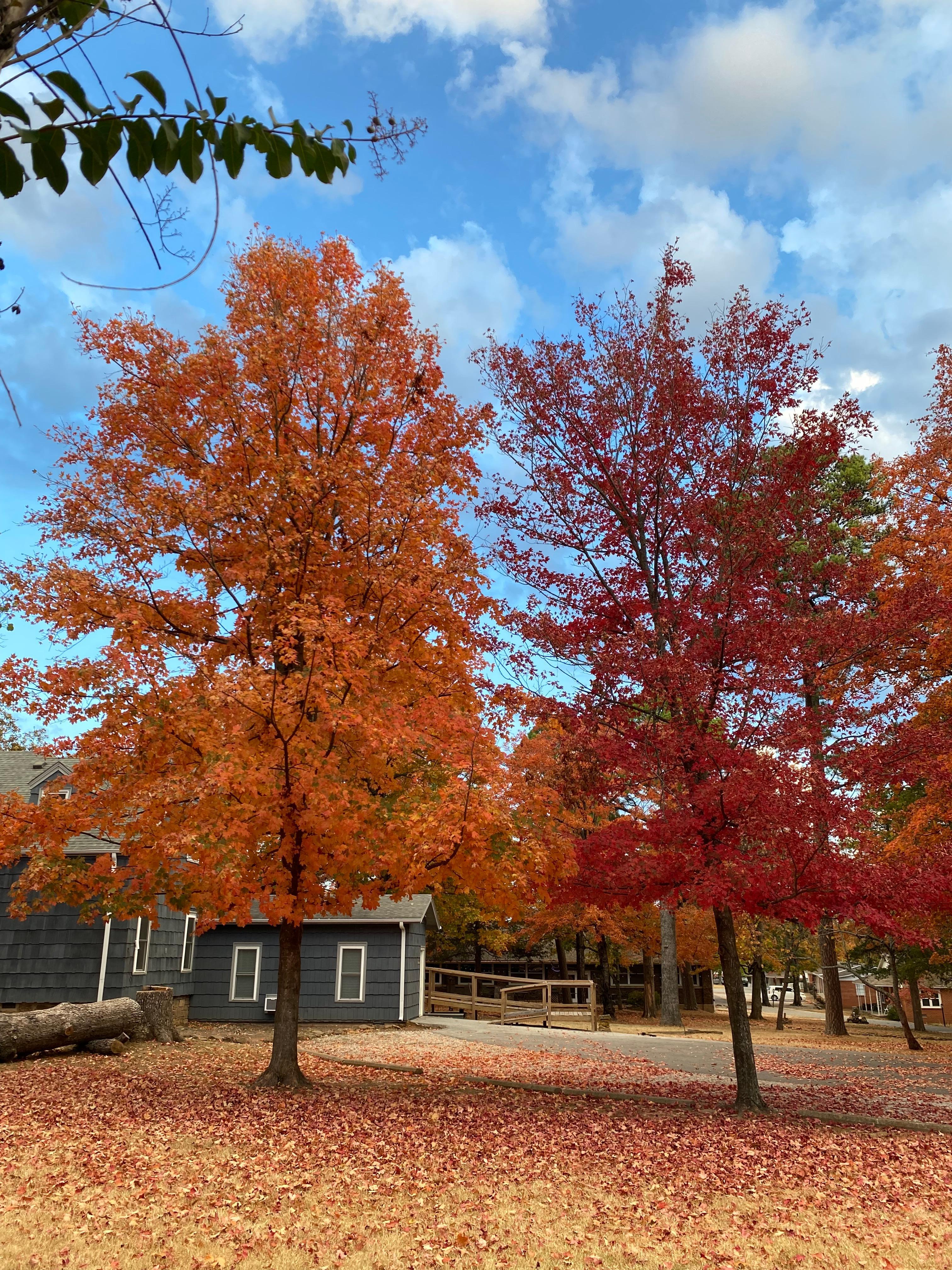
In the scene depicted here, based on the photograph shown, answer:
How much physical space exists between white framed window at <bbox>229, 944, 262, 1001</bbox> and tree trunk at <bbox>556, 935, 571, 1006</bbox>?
765 inches

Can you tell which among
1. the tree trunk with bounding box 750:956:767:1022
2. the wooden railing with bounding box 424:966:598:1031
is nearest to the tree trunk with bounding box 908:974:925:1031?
the tree trunk with bounding box 750:956:767:1022

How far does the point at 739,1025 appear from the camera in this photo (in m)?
10.8

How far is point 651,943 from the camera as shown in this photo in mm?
36656

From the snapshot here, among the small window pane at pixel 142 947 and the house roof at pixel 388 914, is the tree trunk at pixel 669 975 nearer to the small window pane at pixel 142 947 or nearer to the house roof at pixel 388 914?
the house roof at pixel 388 914

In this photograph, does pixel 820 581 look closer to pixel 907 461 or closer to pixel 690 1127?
pixel 690 1127

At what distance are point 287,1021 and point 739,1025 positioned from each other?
579 centimetres

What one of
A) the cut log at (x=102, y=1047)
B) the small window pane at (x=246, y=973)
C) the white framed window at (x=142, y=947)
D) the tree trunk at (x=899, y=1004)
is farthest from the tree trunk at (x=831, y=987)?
the cut log at (x=102, y=1047)

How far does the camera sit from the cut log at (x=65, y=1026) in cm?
1364

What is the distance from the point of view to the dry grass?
5.75 meters

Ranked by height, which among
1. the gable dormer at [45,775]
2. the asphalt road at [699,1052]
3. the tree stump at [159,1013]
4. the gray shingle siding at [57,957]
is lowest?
the asphalt road at [699,1052]

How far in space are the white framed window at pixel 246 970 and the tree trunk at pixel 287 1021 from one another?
36.7 feet

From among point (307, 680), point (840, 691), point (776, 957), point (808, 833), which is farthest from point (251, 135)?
point (776, 957)

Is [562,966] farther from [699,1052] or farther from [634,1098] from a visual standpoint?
[634,1098]

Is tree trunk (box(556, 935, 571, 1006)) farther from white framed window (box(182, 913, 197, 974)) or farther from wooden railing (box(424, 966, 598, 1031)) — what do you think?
white framed window (box(182, 913, 197, 974))
